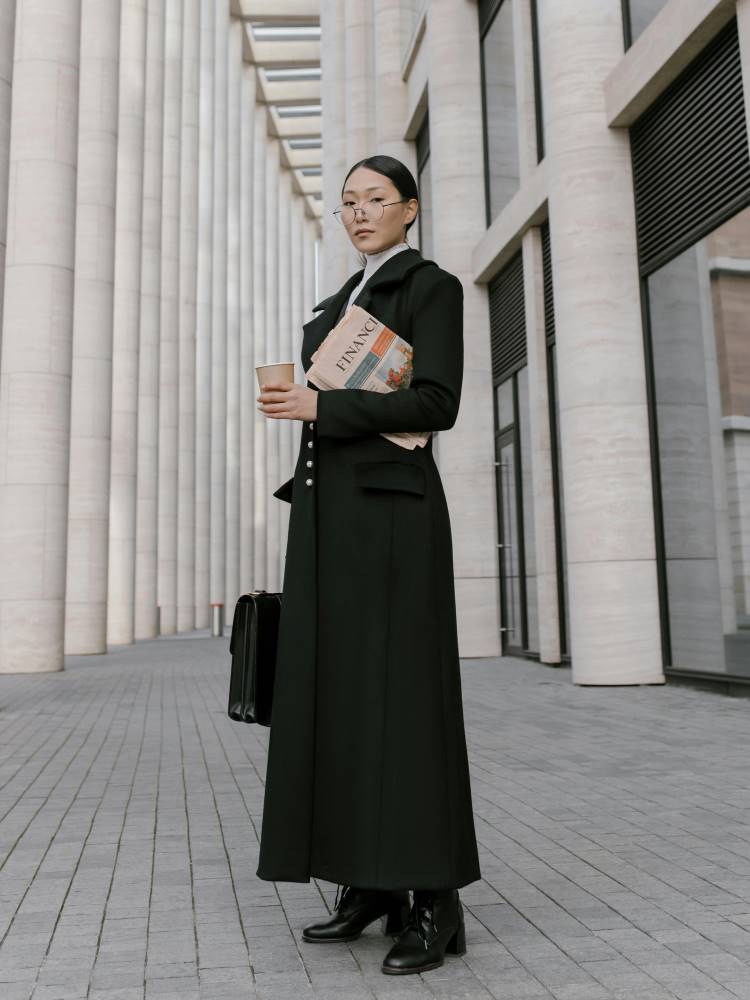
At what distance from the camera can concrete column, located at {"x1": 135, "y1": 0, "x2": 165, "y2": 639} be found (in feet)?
90.6

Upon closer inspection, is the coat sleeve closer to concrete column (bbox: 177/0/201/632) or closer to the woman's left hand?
the woman's left hand

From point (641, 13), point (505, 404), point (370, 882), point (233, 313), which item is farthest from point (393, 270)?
point (233, 313)

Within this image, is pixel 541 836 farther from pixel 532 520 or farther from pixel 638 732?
pixel 532 520

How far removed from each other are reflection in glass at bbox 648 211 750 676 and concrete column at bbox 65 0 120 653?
1193 cm

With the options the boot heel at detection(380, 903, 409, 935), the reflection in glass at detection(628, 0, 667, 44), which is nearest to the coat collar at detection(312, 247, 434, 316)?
the boot heel at detection(380, 903, 409, 935)

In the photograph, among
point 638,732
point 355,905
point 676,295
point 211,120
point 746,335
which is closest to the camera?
point 355,905

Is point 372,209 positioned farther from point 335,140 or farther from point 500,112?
point 335,140

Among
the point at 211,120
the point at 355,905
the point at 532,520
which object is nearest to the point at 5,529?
the point at 532,520

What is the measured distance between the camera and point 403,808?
8.94 ft

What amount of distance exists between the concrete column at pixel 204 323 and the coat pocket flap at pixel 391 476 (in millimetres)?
35925

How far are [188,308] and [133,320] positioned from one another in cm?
1171

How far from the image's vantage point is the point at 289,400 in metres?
2.79

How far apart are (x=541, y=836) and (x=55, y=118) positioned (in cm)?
1410

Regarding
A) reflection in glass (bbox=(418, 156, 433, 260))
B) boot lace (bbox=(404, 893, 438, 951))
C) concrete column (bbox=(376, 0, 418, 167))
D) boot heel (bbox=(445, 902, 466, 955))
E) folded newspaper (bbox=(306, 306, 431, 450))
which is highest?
concrete column (bbox=(376, 0, 418, 167))
